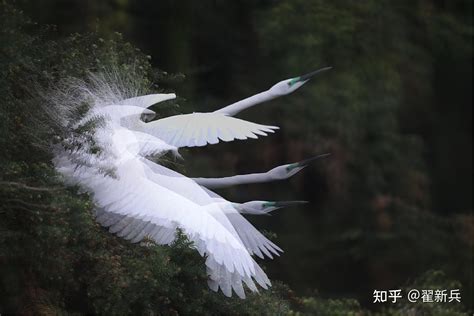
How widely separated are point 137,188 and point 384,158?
5485 millimetres

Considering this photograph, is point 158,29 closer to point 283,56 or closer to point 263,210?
point 283,56

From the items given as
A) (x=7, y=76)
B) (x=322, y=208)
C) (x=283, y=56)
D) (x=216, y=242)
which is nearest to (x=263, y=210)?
(x=216, y=242)

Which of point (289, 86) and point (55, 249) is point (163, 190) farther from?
point (289, 86)

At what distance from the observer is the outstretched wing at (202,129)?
5.59m

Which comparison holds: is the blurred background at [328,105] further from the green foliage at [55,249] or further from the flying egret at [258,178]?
the green foliage at [55,249]

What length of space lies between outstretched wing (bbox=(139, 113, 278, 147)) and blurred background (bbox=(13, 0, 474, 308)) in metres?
3.69

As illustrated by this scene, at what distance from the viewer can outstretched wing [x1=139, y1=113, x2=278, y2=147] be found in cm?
559

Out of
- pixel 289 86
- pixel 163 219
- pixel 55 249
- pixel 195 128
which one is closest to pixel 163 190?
pixel 163 219

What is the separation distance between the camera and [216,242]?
531 centimetres

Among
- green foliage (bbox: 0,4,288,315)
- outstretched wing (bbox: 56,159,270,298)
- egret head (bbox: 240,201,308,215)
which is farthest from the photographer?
egret head (bbox: 240,201,308,215)

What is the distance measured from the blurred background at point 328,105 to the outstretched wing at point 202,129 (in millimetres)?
3692

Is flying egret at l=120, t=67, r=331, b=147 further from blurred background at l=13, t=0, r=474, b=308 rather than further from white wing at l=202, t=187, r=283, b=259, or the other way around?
blurred background at l=13, t=0, r=474, b=308

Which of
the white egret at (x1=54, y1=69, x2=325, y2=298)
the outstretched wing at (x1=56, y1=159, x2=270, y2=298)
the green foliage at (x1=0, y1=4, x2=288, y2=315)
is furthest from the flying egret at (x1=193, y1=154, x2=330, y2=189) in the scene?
the green foliage at (x1=0, y1=4, x2=288, y2=315)

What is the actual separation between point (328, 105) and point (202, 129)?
15.2ft
